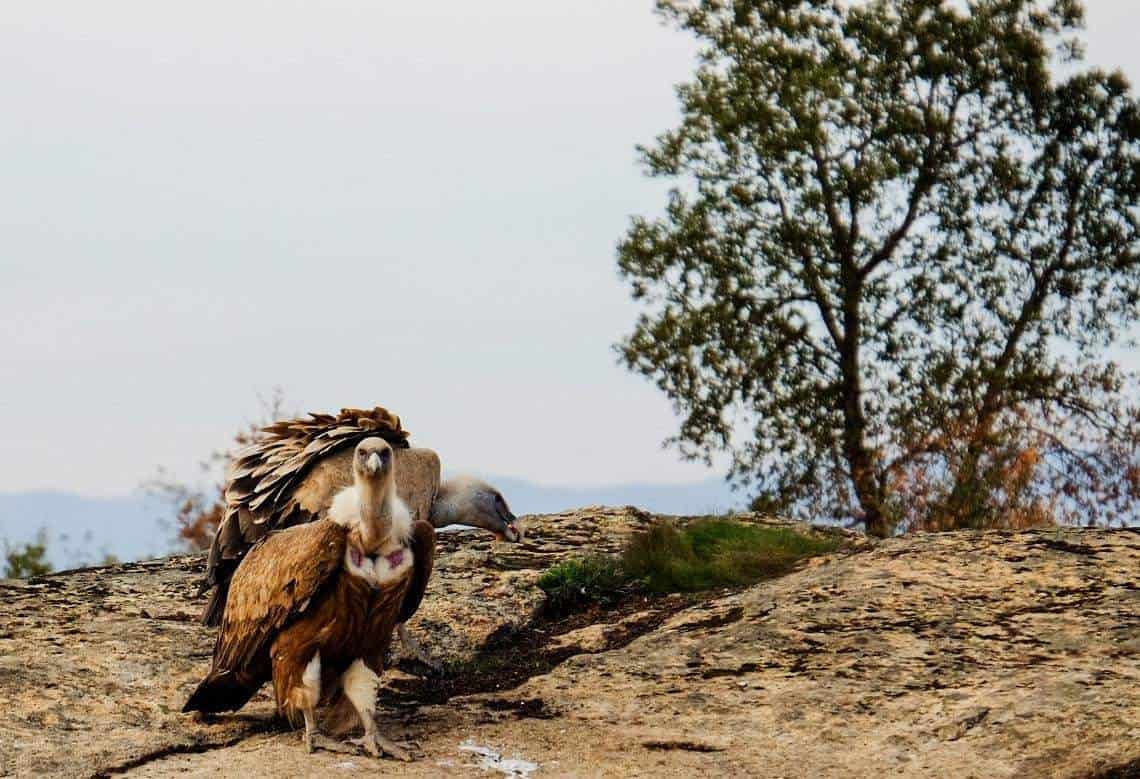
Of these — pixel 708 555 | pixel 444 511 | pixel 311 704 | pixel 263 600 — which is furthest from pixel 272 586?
pixel 708 555

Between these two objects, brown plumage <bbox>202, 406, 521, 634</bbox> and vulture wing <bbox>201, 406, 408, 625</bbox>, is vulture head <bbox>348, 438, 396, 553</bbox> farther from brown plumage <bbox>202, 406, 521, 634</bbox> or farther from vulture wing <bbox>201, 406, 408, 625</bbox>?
vulture wing <bbox>201, 406, 408, 625</bbox>

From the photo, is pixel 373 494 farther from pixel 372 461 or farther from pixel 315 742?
pixel 315 742

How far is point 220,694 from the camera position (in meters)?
7.74

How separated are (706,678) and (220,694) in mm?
2713

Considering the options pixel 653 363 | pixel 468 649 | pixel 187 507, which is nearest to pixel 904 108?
pixel 653 363

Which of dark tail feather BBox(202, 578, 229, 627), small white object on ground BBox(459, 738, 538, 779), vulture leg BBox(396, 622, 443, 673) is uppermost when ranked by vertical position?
dark tail feather BBox(202, 578, 229, 627)

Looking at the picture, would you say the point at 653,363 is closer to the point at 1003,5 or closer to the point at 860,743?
the point at 1003,5

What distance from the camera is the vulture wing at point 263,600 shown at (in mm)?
7289

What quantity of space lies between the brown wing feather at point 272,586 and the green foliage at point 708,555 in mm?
3764

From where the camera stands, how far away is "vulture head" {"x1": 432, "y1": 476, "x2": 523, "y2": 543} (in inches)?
436

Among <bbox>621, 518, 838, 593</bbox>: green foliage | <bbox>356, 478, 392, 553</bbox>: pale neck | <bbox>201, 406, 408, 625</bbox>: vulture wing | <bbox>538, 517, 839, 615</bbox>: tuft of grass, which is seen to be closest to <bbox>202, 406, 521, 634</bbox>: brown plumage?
<bbox>201, 406, 408, 625</bbox>: vulture wing

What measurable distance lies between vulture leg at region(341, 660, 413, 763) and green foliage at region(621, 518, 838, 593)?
141 inches

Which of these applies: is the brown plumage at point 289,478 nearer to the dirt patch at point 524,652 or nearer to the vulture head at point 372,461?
the dirt patch at point 524,652

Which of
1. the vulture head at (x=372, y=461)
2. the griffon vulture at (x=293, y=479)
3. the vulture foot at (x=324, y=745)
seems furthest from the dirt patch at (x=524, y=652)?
the vulture head at (x=372, y=461)
